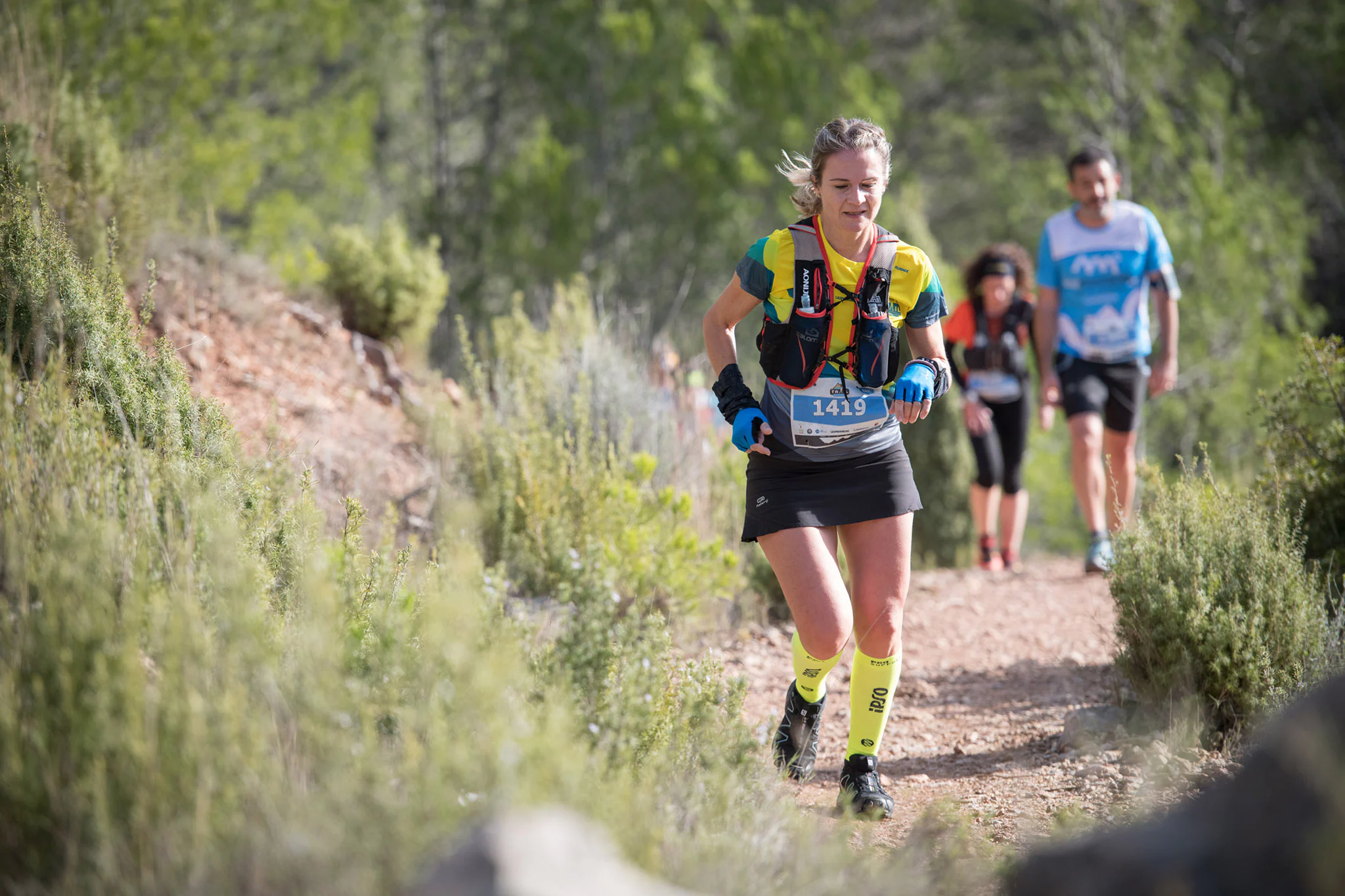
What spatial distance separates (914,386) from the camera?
2.92 m

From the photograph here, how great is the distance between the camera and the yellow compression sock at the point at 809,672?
3.15 m

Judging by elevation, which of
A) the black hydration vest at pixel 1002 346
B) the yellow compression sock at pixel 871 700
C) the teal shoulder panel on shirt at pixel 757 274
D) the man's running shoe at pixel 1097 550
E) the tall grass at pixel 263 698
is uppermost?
the teal shoulder panel on shirt at pixel 757 274

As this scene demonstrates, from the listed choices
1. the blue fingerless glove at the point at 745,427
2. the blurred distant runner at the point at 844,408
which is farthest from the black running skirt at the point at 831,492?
the blue fingerless glove at the point at 745,427

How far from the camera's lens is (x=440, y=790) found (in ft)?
5.85

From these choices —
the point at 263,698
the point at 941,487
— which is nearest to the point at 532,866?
the point at 263,698

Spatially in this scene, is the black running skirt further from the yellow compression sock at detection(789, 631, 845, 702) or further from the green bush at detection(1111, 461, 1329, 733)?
the green bush at detection(1111, 461, 1329, 733)

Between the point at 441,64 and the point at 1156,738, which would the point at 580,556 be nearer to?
the point at 1156,738

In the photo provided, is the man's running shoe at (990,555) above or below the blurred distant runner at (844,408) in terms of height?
below

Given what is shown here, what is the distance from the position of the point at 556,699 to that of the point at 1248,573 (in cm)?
245

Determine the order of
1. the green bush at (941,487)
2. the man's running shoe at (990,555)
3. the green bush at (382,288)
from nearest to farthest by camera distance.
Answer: the man's running shoe at (990,555), the green bush at (382,288), the green bush at (941,487)

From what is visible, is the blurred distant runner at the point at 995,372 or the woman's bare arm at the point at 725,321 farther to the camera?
the blurred distant runner at the point at 995,372

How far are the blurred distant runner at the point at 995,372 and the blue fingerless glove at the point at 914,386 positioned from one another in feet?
10.6

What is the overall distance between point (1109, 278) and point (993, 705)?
2367 mm

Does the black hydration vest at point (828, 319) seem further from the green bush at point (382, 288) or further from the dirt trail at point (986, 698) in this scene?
the green bush at point (382, 288)
